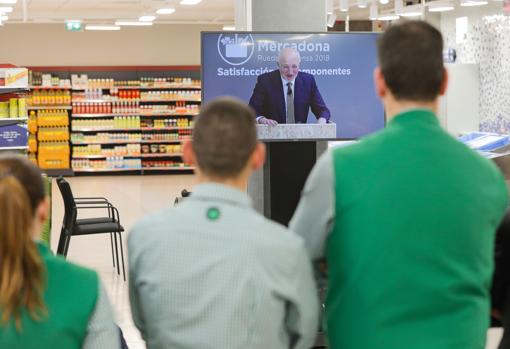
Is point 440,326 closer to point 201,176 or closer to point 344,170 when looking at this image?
point 344,170

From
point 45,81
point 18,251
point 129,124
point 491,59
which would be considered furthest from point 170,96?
point 18,251

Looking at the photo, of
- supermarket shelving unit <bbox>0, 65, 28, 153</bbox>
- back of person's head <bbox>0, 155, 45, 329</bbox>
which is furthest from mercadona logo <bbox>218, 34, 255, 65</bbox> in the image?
supermarket shelving unit <bbox>0, 65, 28, 153</bbox>

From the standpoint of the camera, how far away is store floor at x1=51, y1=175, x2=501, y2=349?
6.47 meters

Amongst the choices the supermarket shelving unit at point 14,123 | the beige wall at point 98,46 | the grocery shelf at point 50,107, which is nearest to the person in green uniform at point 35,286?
the supermarket shelving unit at point 14,123

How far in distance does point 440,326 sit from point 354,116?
3.47 m

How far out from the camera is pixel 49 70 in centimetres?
1892

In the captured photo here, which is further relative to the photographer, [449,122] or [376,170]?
[449,122]

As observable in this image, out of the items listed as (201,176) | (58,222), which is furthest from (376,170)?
(58,222)

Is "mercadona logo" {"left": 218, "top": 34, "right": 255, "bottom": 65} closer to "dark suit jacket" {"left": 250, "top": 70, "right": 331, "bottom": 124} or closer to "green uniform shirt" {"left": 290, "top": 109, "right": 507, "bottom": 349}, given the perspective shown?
"dark suit jacket" {"left": 250, "top": 70, "right": 331, "bottom": 124}

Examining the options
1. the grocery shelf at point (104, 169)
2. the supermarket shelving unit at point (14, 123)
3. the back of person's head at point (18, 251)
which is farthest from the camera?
the grocery shelf at point (104, 169)

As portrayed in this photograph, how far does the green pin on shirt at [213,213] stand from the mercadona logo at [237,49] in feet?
10.8

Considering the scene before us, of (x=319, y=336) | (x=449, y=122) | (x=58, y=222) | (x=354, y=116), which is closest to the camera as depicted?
(x=319, y=336)

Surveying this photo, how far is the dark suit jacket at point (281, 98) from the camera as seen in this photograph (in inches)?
198

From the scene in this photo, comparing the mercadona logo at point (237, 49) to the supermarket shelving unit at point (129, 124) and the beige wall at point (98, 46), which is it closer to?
the supermarket shelving unit at point (129, 124)
